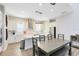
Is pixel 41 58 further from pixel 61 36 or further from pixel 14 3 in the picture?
pixel 14 3

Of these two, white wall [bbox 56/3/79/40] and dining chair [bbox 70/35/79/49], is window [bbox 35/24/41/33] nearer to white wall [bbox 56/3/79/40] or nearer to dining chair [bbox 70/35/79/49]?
white wall [bbox 56/3/79/40]

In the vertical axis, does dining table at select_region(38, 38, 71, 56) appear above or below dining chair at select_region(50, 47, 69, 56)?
above

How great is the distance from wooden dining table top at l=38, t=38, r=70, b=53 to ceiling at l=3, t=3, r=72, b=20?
0.50 metres

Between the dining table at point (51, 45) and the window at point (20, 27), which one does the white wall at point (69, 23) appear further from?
the window at point (20, 27)

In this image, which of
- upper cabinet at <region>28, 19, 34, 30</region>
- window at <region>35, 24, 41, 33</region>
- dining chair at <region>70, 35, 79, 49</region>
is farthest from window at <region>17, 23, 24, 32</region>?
dining chair at <region>70, 35, 79, 49</region>

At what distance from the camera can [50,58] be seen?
66.9 inches

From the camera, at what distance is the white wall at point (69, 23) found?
1658 millimetres

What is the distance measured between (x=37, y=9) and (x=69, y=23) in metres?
0.71

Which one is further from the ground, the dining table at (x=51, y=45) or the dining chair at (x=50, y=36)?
the dining chair at (x=50, y=36)

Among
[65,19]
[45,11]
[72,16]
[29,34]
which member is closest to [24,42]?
[29,34]

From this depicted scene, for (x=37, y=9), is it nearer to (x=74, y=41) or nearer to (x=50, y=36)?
(x=50, y=36)

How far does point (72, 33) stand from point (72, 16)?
339mm

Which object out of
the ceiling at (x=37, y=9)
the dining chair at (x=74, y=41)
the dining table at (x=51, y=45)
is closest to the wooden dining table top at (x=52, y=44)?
the dining table at (x=51, y=45)

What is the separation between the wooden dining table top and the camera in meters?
1.66
